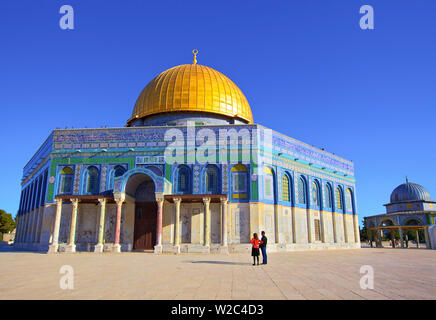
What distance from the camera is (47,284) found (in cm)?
723

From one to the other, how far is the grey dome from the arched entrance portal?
40705mm

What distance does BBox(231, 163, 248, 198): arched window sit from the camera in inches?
888

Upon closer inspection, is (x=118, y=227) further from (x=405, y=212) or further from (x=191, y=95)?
(x=405, y=212)

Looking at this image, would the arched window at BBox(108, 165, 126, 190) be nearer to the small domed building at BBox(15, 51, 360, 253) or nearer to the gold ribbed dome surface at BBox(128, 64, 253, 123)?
the small domed building at BBox(15, 51, 360, 253)

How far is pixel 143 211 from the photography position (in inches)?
918

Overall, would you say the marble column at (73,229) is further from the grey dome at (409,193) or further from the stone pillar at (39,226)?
the grey dome at (409,193)

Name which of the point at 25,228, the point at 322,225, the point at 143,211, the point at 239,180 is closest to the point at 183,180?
the point at 143,211

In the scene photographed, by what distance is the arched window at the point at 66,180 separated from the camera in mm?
23859

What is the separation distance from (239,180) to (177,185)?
4.41 m

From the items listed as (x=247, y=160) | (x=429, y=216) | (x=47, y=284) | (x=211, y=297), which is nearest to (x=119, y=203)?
(x=247, y=160)

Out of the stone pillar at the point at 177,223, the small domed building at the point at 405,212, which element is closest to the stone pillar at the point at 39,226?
the stone pillar at the point at 177,223

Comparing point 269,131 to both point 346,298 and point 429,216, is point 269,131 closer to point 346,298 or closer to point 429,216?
point 346,298

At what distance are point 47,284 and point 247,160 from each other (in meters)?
17.1
